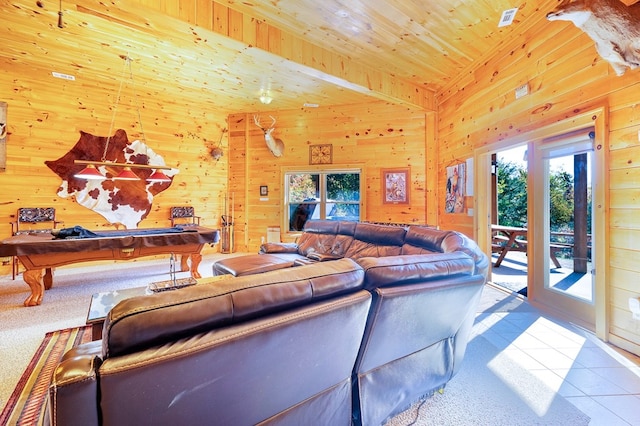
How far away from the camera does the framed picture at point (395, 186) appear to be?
564 centimetres

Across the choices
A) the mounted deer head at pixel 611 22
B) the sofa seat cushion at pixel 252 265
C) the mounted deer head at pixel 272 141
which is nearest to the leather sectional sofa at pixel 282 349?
the sofa seat cushion at pixel 252 265

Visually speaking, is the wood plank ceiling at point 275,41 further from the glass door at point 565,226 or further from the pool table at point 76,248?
the pool table at point 76,248

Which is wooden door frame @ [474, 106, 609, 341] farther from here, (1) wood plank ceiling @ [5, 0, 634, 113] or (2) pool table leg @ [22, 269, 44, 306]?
(2) pool table leg @ [22, 269, 44, 306]

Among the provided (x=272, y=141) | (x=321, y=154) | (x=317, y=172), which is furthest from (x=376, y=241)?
(x=272, y=141)

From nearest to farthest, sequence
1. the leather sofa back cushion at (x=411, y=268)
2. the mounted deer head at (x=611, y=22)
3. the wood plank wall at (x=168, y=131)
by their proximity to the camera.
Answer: the leather sofa back cushion at (x=411, y=268)
the mounted deer head at (x=611, y=22)
the wood plank wall at (x=168, y=131)

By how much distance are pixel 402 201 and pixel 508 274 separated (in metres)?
2.15

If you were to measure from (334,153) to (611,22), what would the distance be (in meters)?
4.45

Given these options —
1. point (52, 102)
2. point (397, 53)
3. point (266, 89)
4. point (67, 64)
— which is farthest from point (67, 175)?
point (397, 53)

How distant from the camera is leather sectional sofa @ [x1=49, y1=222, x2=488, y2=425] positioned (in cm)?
78

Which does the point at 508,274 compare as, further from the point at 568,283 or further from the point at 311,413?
the point at 311,413

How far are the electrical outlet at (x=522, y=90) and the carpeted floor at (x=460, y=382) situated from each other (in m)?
2.45

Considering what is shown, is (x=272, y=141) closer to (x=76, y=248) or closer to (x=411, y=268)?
(x=76, y=248)

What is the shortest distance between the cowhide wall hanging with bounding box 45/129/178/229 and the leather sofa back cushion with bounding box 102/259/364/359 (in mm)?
4781

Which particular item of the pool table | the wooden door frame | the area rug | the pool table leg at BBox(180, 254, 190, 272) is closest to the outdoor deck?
the wooden door frame
